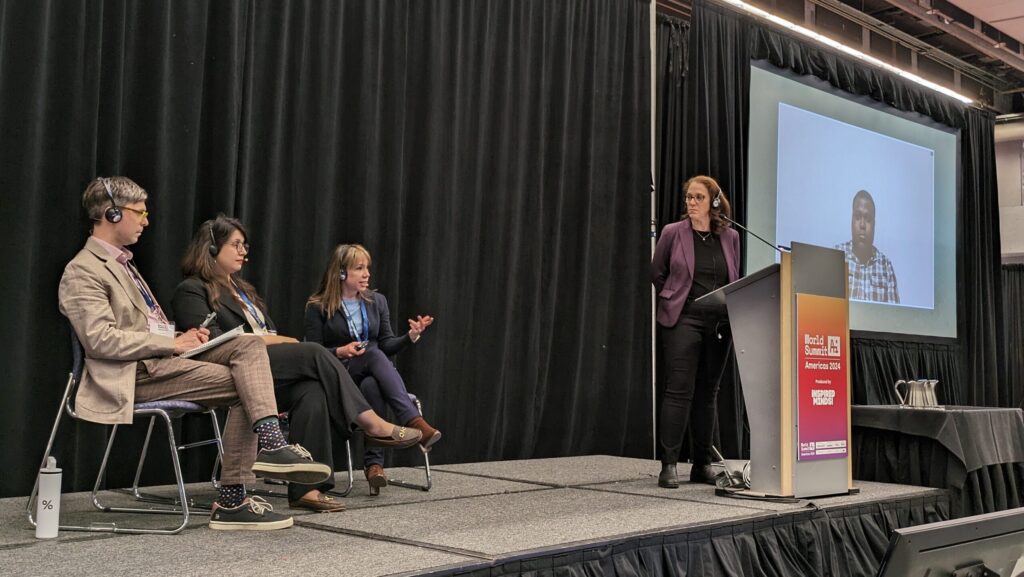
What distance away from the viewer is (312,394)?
10.6 feet

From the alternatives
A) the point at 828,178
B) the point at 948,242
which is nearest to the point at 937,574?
the point at 828,178

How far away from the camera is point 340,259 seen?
12.5ft

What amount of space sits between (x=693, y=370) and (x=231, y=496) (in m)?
1.93

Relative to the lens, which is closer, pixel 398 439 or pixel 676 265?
pixel 398 439

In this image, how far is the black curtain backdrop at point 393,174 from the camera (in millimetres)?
3578

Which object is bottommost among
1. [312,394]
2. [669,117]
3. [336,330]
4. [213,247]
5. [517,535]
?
[517,535]

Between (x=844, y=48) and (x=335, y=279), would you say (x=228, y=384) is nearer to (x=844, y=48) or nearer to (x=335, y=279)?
(x=335, y=279)

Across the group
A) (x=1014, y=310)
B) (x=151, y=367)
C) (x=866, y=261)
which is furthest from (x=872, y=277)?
(x=151, y=367)

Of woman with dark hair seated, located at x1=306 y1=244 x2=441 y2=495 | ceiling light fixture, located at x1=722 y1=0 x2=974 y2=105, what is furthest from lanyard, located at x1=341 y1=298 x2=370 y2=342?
ceiling light fixture, located at x1=722 y1=0 x2=974 y2=105

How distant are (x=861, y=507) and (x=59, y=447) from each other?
2.98 metres

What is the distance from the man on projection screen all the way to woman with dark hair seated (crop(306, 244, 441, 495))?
4.90 metres

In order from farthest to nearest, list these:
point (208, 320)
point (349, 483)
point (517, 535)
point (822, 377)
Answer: point (822, 377), point (349, 483), point (208, 320), point (517, 535)

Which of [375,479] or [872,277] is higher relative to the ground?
[872,277]

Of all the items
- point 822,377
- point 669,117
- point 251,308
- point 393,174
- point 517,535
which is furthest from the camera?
point 669,117
